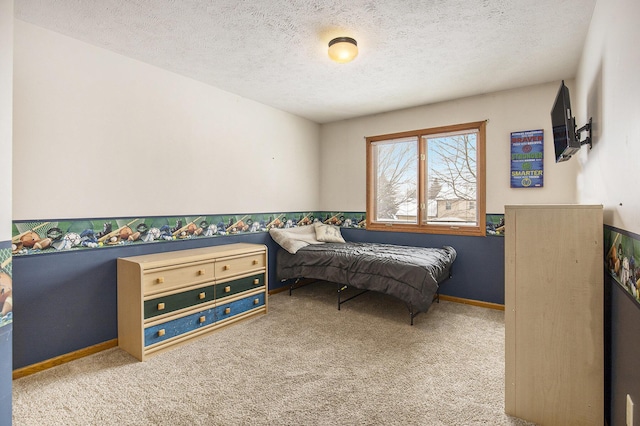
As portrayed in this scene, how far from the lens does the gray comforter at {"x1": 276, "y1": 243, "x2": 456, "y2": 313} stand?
10.0 feet

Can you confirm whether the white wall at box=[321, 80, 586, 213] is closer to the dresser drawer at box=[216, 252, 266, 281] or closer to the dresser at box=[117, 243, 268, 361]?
the dresser drawer at box=[216, 252, 266, 281]

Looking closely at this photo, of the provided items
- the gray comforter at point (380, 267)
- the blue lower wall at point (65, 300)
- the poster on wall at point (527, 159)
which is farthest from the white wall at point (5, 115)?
the poster on wall at point (527, 159)

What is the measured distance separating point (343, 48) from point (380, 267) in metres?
2.11

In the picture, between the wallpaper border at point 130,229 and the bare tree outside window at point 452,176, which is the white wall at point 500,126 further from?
the wallpaper border at point 130,229

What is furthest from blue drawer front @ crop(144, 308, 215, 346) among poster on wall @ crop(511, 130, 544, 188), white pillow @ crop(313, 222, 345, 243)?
poster on wall @ crop(511, 130, 544, 188)

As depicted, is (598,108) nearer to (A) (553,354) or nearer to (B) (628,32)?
(B) (628,32)

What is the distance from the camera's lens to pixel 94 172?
2.64 metres

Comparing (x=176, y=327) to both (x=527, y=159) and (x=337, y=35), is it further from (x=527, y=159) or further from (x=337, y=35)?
(x=527, y=159)

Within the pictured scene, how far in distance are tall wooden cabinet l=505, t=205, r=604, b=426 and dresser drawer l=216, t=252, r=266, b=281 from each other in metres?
2.39

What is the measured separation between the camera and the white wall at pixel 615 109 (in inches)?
52.4

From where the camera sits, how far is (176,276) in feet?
8.90

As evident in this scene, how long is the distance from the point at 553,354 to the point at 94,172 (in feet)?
11.4

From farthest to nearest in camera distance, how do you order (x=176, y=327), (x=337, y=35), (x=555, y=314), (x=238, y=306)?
(x=238, y=306) → (x=176, y=327) → (x=337, y=35) → (x=555, y=314)

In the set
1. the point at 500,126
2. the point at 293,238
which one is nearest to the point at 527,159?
the point at 500,126
